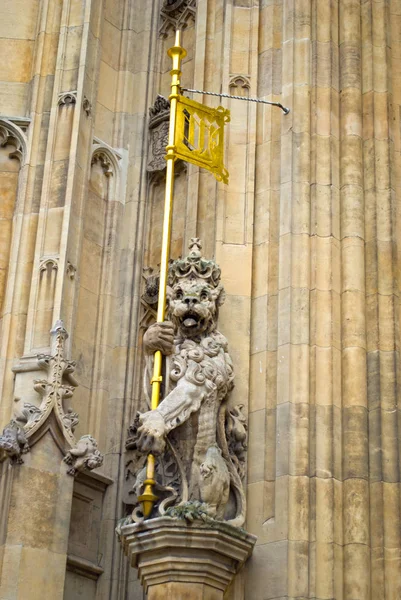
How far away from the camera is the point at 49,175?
41.8 ft

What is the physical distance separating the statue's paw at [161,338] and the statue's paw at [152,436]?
Result: 27.5 inches

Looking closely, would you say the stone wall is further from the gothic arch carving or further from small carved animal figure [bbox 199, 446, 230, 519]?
small carved animal figure [bbox 199, 446, 230, 519]

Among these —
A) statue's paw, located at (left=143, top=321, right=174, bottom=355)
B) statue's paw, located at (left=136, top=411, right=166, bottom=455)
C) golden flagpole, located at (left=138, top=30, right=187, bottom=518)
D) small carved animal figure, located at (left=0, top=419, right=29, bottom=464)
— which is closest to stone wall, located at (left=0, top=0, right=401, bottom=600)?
small carved animal figure, located at (left=0, top=419, right=29, bottom=464)

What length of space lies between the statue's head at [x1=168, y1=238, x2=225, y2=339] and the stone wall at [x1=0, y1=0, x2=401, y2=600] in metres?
0.38

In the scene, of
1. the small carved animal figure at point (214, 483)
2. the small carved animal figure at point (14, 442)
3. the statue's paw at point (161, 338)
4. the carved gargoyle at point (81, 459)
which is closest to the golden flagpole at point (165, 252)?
the statue's paw at point (161, 338)

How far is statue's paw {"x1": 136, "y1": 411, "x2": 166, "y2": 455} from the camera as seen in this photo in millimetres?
10680

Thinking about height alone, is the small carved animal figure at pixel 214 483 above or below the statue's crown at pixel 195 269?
below

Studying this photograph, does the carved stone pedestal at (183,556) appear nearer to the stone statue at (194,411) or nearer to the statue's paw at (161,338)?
the stone statue at (194,411)

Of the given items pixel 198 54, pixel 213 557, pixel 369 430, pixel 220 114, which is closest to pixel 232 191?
pixel 220 114

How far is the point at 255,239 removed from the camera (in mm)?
12125

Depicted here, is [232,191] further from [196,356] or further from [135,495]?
[135,495]

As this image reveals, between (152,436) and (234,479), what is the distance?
83cm

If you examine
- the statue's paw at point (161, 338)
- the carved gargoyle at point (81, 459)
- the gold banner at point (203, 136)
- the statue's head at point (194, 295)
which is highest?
the gold banner at point (203, 136)

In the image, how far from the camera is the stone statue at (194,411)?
1073 centimetres
